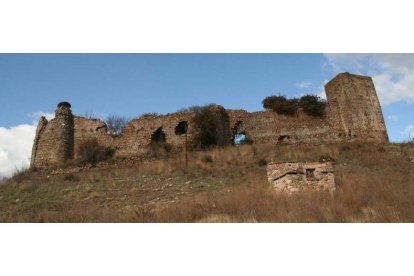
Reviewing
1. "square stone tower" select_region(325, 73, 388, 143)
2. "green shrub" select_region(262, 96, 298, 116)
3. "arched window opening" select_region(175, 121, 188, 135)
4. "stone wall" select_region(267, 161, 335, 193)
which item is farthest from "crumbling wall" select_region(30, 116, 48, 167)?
"square stone tower" select_region(325, 73, 388, 143)

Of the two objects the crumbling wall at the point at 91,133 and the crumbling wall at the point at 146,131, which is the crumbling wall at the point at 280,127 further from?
the crumbling wall at the point at 91,133

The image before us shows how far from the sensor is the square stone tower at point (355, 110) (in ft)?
58.7

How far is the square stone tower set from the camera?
17891mm

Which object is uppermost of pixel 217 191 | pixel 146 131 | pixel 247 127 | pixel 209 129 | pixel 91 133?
pixel 91 133

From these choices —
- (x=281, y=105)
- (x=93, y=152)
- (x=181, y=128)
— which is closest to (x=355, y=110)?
(x=281, y=105)

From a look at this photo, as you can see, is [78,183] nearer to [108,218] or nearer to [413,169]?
[108,218]

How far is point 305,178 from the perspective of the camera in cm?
886

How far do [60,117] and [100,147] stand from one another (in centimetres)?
282

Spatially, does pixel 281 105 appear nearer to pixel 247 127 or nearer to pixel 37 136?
pixel 247 127

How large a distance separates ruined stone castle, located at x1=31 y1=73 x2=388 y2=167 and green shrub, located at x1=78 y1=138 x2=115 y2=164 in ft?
0.86

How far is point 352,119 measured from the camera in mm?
17938

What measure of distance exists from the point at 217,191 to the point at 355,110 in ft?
36.2

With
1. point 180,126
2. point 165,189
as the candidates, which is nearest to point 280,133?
point 180,126

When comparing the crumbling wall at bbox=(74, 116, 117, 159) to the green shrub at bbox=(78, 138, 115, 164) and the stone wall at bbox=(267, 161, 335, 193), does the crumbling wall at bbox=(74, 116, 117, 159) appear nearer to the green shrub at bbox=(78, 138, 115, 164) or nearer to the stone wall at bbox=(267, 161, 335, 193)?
the green shrub at bbox=(78, 138, 115, 164)
